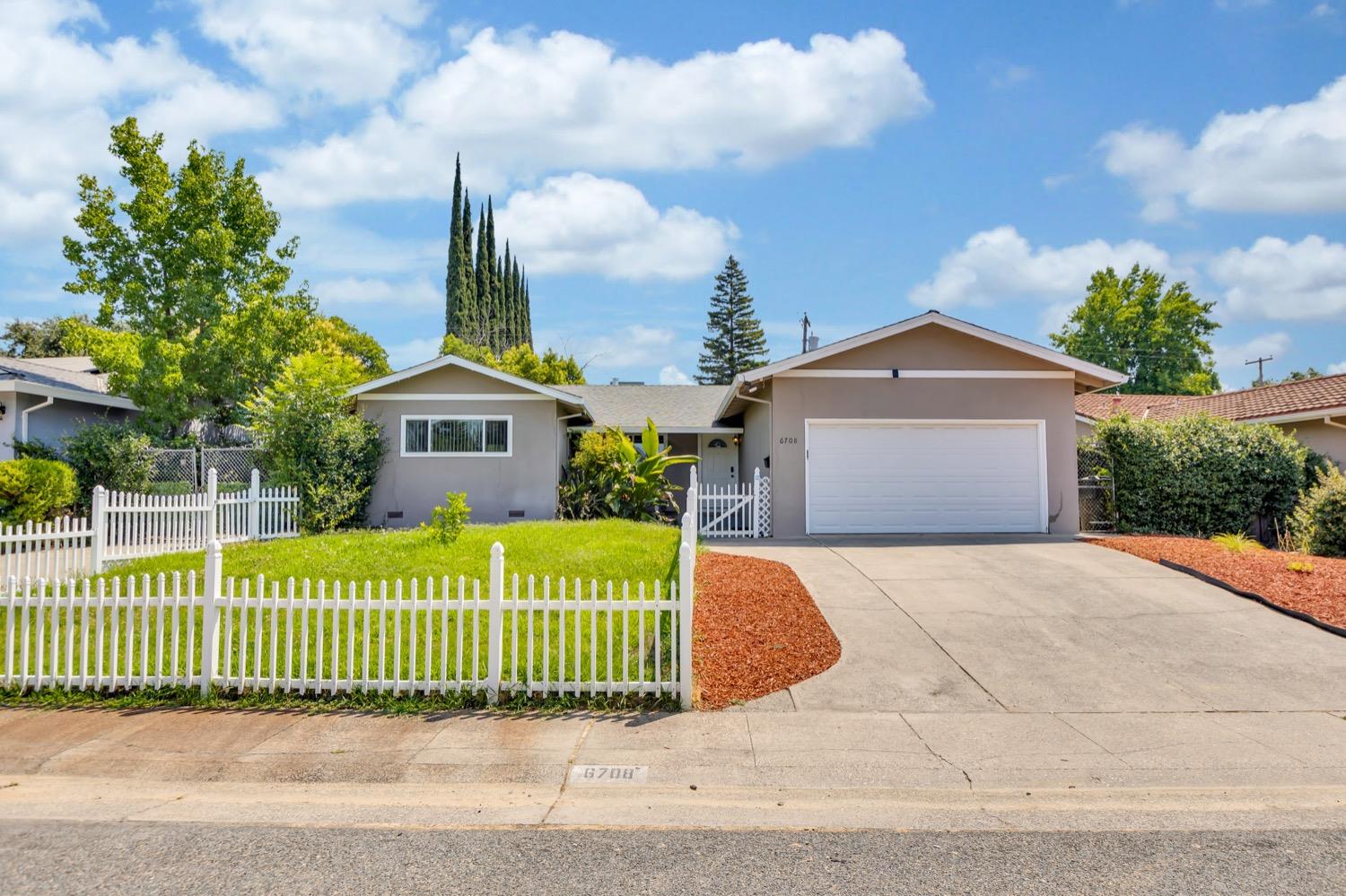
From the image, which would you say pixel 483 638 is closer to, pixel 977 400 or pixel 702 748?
pixel 702 748

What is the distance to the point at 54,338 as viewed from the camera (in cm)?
4406

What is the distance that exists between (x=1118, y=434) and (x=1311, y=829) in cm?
1375

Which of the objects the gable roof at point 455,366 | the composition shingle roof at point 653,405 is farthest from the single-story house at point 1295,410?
the gable roof at point 455,366

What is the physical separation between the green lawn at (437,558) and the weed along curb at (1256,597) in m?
7.19

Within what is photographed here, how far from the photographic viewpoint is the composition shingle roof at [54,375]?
731 inches

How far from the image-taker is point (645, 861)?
4.02 meters

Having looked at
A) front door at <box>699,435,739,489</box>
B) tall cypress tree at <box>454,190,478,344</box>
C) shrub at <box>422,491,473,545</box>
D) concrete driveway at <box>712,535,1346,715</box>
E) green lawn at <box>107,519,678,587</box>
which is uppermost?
tall cypress tree at <box>454,190,478,344</box>

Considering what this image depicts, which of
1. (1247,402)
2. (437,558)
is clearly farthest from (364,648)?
(1247,402)

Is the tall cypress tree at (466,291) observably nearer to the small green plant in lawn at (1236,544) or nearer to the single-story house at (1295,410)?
the single-story house at (1295,410)

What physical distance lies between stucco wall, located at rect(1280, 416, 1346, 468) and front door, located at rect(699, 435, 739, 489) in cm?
1356

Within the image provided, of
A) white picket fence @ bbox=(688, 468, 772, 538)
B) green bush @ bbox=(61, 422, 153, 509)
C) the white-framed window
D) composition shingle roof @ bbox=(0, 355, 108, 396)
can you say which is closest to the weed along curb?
white picket fence @ bbox=(688, 468, 772, 538)

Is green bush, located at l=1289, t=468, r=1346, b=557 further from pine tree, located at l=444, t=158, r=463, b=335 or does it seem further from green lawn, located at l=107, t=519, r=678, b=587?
pine tree, located at l=444, t=158, r=463, b=335

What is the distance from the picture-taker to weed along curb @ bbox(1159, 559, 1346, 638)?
8609mm

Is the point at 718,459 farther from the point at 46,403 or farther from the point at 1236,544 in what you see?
the point at 46,403
